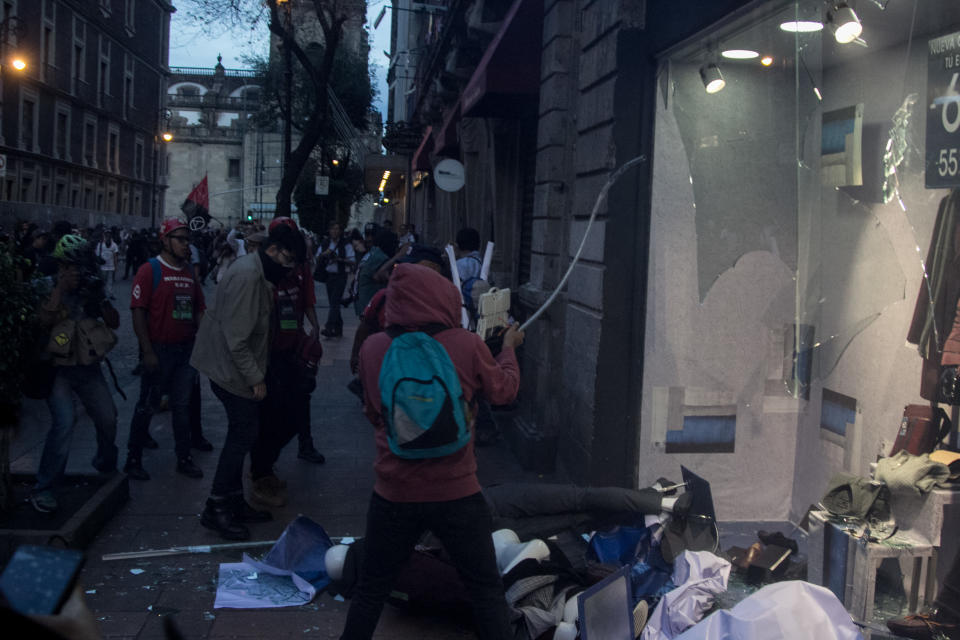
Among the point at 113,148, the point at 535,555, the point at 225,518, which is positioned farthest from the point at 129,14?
the point at 535,555

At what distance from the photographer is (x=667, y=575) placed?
4855mm

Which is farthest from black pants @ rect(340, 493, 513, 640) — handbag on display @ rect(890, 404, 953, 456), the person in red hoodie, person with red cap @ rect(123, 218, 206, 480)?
person with red cap @ rect(123, 218, 206, 480)

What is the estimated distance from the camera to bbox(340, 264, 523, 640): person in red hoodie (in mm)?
3562

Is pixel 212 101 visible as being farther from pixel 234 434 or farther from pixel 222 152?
pixel 234 434

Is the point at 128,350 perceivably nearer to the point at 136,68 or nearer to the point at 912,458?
the point at 912,458

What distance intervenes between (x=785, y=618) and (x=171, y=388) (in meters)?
4.83

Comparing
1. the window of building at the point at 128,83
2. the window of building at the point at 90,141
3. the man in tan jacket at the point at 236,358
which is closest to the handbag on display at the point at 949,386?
the man in tan jacket at the point at 236,358

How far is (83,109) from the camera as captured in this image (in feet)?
154

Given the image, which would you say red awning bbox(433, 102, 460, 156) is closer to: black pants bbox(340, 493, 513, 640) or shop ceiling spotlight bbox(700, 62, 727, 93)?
shop ceiling spotlight bbox(700, 62, 727, 93)

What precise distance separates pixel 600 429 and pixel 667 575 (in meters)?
1.44

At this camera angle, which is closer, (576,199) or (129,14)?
(576,199)

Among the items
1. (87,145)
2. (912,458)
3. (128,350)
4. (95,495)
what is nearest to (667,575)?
(912,458)

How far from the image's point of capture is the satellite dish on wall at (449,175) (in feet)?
45.2

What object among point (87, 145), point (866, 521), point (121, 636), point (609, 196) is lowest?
point (121, 636)
